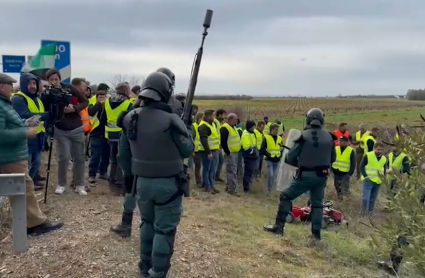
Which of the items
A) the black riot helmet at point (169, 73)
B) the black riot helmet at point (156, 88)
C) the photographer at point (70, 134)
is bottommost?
the photographer at point (70, 134)

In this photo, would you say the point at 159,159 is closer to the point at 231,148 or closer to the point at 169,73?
the point at 169,73

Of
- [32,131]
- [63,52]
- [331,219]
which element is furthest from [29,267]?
[331,219]

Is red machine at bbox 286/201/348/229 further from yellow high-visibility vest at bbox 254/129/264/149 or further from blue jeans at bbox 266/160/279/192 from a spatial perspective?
yellow high-visibility vest at bbox 254/129/264/149

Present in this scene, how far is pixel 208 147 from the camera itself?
10.6m

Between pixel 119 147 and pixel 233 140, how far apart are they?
627cm

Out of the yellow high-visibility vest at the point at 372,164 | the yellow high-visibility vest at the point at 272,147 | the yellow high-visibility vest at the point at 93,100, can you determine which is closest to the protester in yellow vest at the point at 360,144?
the yellow high-visibility vest at the point at 272,147

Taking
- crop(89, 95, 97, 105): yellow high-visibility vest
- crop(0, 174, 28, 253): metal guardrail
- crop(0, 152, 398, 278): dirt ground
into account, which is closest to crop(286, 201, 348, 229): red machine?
crop(0, 152, 398, 278): dirt ground

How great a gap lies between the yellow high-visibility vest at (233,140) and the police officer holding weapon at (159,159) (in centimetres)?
668

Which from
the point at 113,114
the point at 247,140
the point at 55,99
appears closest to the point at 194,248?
the point at 55,99

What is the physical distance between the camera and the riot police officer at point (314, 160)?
7336 millimetres

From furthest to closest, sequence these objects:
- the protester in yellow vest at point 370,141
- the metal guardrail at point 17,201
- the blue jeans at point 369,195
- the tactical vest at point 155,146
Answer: the protester in yellow vest at point 370,141, the blue jeans at point 369,195, the metal guardrail at point 17,201, the tactical vest at point 155,146

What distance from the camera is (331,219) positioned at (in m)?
9.16

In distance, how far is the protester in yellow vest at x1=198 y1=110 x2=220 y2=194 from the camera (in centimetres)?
1066

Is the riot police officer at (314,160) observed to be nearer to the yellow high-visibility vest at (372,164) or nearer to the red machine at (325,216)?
the red machine at (325,216)
